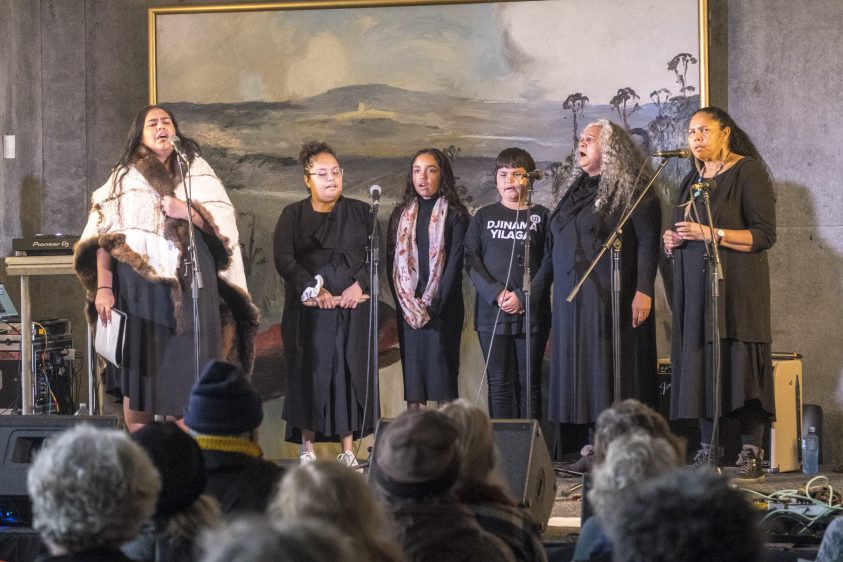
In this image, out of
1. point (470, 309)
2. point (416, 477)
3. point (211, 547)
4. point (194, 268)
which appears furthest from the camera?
point (470, 309)

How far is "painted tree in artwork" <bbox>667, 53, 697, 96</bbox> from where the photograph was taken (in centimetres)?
767

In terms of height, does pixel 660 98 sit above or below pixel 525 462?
above

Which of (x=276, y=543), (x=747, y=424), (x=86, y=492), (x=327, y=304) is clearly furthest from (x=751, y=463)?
(x=276, y=543)

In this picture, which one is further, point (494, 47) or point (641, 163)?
point (494, 47)

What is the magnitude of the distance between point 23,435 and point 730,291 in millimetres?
3667

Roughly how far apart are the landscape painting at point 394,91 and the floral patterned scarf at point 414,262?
3.09 feet

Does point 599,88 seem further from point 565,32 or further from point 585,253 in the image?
point 585,253

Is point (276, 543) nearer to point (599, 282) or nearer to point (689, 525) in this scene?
point (689, 525)

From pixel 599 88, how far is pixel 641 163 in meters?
1.09

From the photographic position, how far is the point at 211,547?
148cm

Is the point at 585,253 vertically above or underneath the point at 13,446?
above

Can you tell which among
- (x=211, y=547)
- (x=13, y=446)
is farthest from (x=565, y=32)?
(x=211, y=547)

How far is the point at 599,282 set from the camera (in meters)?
6.72

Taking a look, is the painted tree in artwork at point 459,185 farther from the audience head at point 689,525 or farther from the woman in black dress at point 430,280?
the audience head at point 689,525
